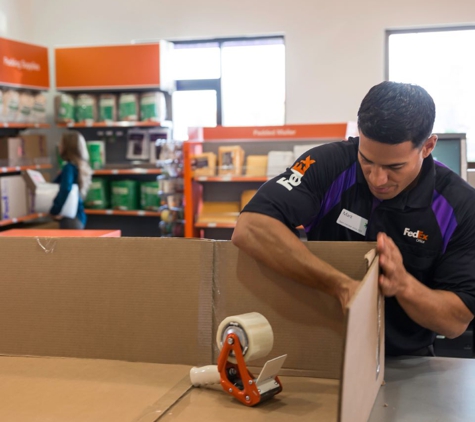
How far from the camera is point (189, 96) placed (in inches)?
326

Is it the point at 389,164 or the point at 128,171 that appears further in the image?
the point at 128,171

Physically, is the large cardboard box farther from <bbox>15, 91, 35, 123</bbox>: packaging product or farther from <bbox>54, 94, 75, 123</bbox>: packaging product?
<bbox>54, 94, 75, 123</bbox>: packaging product

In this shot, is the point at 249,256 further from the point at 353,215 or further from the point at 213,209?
the point at 213,209

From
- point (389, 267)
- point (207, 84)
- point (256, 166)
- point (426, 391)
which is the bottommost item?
point (426, 391)

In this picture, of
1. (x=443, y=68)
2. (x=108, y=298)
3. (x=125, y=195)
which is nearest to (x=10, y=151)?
(x=125, y=195)

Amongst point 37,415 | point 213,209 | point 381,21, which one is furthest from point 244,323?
point 381,21

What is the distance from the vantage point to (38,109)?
24.6 ft

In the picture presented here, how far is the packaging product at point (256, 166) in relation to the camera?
523cm

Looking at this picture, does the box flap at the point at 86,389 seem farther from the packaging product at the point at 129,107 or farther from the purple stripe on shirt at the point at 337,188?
the packaging product at the point at 129,107

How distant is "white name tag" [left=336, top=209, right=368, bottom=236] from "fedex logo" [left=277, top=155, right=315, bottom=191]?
0.49ft

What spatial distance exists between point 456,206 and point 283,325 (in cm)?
55

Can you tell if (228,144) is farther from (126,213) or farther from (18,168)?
(18,168)

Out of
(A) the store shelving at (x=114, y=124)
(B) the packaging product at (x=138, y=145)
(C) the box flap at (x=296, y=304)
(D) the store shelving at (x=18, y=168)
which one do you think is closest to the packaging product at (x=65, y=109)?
(A) the store shelving at (x=114, y=124)

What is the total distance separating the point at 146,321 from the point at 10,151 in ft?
19.5
